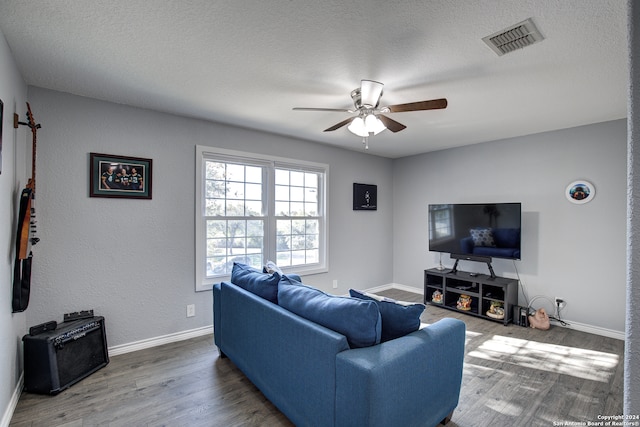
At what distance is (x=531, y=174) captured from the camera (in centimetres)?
395

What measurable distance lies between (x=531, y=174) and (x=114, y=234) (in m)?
4.93

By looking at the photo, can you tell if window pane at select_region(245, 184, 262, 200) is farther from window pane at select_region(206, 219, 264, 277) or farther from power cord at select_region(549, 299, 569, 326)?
power cord at select_region(549, 299, 569, 326)

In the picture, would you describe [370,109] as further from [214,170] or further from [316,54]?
[214,170]

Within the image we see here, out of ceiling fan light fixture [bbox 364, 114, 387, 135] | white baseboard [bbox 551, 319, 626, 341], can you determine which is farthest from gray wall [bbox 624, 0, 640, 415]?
white baseboard [bbox 551, 319, 626, 341]

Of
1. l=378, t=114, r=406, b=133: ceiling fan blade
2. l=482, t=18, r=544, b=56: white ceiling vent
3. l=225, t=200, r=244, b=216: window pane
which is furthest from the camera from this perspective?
l=225, t=200, r=244, b=216: window pane

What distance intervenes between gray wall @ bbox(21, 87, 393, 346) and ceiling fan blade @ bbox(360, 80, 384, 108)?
185 centimetres

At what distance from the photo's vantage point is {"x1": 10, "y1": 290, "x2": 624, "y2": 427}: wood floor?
2025mm

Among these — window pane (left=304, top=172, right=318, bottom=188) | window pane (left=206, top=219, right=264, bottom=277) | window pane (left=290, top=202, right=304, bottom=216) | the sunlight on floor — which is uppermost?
window pane (left=304, top=172, right=318, bottom=188)

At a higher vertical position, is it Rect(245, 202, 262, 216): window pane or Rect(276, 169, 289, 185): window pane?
Rect(276, 169, 289, 185): window pane

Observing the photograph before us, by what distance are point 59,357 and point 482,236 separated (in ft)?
15.2

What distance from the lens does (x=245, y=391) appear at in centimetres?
232

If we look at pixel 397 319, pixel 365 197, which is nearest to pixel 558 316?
pixel 365 197

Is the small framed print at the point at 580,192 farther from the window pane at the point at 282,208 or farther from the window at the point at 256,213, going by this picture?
the window pane at the point at 282,208

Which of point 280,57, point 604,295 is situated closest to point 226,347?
point 280,57
